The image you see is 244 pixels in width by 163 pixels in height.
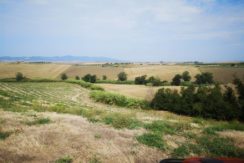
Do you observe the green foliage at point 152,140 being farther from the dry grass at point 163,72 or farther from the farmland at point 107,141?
the dry grass at point 163,72

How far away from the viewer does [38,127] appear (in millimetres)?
12117

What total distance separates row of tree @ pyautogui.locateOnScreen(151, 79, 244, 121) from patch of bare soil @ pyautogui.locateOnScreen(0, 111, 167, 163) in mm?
23970

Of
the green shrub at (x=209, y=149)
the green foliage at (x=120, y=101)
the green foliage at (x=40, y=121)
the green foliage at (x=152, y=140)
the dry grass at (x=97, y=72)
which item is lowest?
the green foliage at (x=120, y=101)

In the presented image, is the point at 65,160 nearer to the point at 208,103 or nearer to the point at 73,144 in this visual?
the point at 73,144

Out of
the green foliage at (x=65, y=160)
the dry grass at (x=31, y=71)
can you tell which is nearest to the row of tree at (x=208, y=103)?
the green foliage at (x=65, y=160)

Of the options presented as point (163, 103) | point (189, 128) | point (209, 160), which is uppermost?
point (209, 160)

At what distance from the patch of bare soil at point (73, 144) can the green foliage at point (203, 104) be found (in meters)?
23.9

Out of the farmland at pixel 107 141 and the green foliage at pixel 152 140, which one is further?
the green foliage at pixel 152 140

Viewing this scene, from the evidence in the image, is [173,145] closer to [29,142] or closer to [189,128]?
[189,128]

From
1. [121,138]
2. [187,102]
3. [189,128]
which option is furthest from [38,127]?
[187,102]

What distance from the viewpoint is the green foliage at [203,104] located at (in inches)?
1314

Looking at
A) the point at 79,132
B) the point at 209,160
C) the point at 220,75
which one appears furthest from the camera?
the point at 220,75

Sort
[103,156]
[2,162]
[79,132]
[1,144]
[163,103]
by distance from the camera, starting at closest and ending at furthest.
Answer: [2,162]
[103,156]
[1,144]
[79,132]
[163,103]

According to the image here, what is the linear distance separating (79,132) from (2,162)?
384 centimetres
